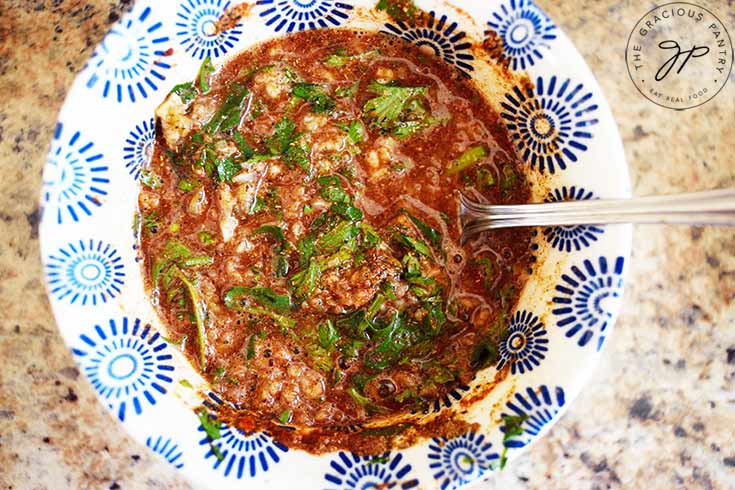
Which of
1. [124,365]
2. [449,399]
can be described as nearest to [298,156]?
[124,365]

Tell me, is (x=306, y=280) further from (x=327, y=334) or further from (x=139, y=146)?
(x=139, y=146)

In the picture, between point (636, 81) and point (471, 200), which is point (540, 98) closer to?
point (471, 200)

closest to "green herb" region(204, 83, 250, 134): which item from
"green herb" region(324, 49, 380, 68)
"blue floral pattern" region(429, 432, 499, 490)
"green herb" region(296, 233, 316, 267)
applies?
"green herb" region(324, 49, 380, 68)

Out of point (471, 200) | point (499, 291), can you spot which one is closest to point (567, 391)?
point (499, 291)

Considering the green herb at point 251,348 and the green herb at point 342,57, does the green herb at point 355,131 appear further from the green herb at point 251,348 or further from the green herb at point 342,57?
the green herb at point 251,348

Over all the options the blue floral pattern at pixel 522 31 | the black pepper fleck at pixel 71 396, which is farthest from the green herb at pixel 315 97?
the black pepper fleck at pixel 71 396

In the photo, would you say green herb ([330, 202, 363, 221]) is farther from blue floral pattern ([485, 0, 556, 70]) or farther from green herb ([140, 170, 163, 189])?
blue floral pattern ([485, 0, 556, 70])
